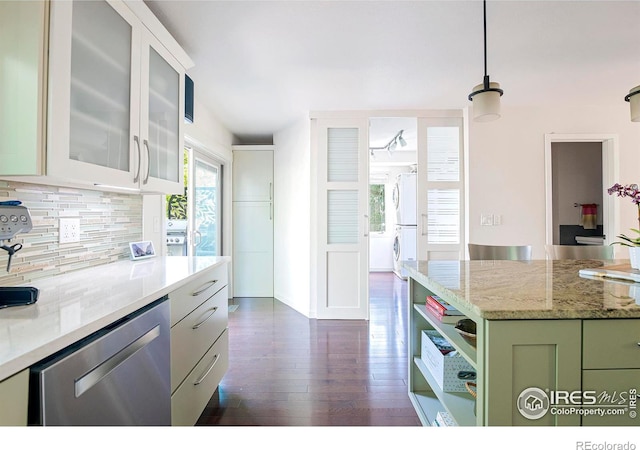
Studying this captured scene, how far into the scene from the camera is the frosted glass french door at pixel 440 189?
3590mm

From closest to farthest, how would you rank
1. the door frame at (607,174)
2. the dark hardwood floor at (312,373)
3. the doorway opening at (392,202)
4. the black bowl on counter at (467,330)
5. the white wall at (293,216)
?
the black bowl on counter at (467,330) → the dark hardwood floor at (312,373) → the door frame at (607,174) → the white wall at (293,216) → the doorway opening at (392,202)

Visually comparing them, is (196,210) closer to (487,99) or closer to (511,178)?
(487,99)

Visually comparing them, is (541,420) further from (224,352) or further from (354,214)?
(354,214)

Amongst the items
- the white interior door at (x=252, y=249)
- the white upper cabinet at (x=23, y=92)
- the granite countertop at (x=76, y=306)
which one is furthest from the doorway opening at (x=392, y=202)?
the white upper cabinet at (x=23, y=92)

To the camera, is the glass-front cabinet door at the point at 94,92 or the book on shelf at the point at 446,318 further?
the book on shelf at the point at 446,318

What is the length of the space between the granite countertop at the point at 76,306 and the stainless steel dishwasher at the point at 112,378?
0.13 ft

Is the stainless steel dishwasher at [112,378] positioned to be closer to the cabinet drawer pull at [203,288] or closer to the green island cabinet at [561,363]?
the cabinet drawer pull at [203,288]

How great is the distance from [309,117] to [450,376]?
9.88ft

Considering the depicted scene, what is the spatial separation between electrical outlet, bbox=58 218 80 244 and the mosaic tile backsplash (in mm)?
18

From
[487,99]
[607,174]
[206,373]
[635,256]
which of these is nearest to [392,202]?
[607,174]

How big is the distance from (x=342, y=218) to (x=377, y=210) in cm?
346

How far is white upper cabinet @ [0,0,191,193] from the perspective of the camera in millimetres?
1095

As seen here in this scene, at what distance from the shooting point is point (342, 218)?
364cm
